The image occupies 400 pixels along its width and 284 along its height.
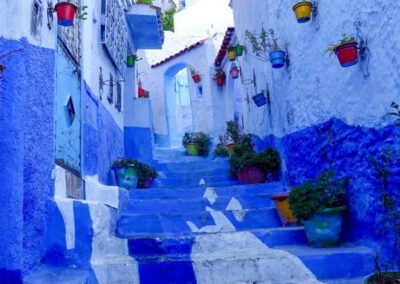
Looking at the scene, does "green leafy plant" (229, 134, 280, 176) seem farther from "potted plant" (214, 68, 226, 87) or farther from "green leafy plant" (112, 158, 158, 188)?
"potted plant" (214, 68, 226, 87)

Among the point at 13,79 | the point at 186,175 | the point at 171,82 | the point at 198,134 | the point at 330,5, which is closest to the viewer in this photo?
the point at 13,79

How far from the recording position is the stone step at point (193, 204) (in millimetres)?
5457

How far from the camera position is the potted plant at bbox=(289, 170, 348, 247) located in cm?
402

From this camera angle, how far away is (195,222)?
4879 millimetres

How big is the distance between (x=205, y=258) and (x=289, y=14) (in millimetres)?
3543

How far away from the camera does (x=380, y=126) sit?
141 inches

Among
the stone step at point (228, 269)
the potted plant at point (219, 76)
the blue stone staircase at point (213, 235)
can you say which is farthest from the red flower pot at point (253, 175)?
the potted plant at point (219, 76)

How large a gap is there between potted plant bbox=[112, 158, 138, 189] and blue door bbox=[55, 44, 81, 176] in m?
2.00

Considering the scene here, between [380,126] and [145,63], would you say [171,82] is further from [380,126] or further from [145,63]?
[380,126]

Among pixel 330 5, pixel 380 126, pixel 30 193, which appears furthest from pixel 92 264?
pixel 330 5

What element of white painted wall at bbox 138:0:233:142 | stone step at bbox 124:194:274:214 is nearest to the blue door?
stone step at bbox 124:194:274:214

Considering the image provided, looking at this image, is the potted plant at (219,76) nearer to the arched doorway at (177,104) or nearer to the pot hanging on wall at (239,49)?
the arched doorway at (177,104)

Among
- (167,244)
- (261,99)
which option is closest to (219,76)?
(261,99)

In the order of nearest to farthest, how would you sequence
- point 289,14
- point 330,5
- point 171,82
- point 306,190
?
1. point 306,190
2. point 330,5
3. point 289,14
4. point 171,82
